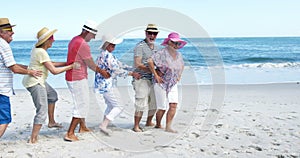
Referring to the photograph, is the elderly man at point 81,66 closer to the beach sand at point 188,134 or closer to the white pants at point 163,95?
the beach sand at point 188,134

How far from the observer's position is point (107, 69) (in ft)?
14.1

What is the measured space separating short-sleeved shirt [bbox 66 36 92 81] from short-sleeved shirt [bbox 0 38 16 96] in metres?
0.71

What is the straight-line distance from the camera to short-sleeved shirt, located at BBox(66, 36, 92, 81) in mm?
4047

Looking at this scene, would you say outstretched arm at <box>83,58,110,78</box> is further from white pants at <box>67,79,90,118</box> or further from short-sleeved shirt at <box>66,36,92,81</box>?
white pants at <box>67,79,90,118</box>

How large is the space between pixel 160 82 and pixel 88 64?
1.00 meters

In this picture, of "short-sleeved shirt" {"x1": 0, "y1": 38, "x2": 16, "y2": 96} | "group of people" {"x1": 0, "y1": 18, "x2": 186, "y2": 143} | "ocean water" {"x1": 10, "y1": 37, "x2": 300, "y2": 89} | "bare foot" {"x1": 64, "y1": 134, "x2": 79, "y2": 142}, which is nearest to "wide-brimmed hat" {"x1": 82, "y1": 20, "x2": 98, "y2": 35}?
"group of people" {"x1": 0, "y1": 18, "x2": 186, "y2": 143}

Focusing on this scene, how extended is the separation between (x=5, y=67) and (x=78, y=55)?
0.83 meters

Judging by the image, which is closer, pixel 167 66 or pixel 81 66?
pixel 81 66

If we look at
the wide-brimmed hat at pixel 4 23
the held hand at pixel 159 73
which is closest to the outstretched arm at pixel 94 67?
the held hand at pixel 159 73

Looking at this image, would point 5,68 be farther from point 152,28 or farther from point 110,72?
point 152,28

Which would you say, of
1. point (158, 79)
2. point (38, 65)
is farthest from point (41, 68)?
point (158, 79)

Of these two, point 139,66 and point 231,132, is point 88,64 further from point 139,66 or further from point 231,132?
point 231,132

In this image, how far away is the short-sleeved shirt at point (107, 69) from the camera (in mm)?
4293

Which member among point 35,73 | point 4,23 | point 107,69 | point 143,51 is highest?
point 4,23
